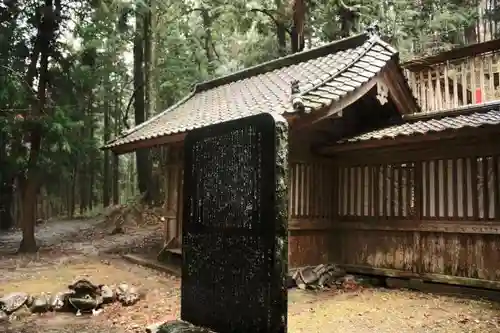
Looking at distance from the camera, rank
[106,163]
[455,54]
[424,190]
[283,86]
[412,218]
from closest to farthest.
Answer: [424,190]
[412,218]
[455,54]
[283,86]
[106,163]

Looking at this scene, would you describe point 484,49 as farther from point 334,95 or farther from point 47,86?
point 47,86

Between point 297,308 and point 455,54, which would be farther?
point 455,54

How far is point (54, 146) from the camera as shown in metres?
15.4

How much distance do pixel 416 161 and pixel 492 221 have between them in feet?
6.15

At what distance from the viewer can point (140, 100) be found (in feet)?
75.2

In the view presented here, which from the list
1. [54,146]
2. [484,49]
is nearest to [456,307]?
[484,49]

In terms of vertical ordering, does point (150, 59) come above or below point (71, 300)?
above

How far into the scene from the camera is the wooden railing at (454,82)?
1016 cm

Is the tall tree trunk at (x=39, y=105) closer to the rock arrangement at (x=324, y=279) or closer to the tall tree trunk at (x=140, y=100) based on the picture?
the tall tree trunk at (x=140, y=100)

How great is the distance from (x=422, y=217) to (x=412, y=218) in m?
0.22

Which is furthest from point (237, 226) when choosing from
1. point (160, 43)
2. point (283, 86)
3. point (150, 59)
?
point (160, 43)

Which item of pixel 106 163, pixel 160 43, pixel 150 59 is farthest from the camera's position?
pixel 106 163

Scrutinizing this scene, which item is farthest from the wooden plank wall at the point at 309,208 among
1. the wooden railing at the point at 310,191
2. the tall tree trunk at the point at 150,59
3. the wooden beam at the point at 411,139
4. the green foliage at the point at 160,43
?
the tall tree trunk at the point at 150,59

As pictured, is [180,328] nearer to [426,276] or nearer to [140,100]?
[426,276]
